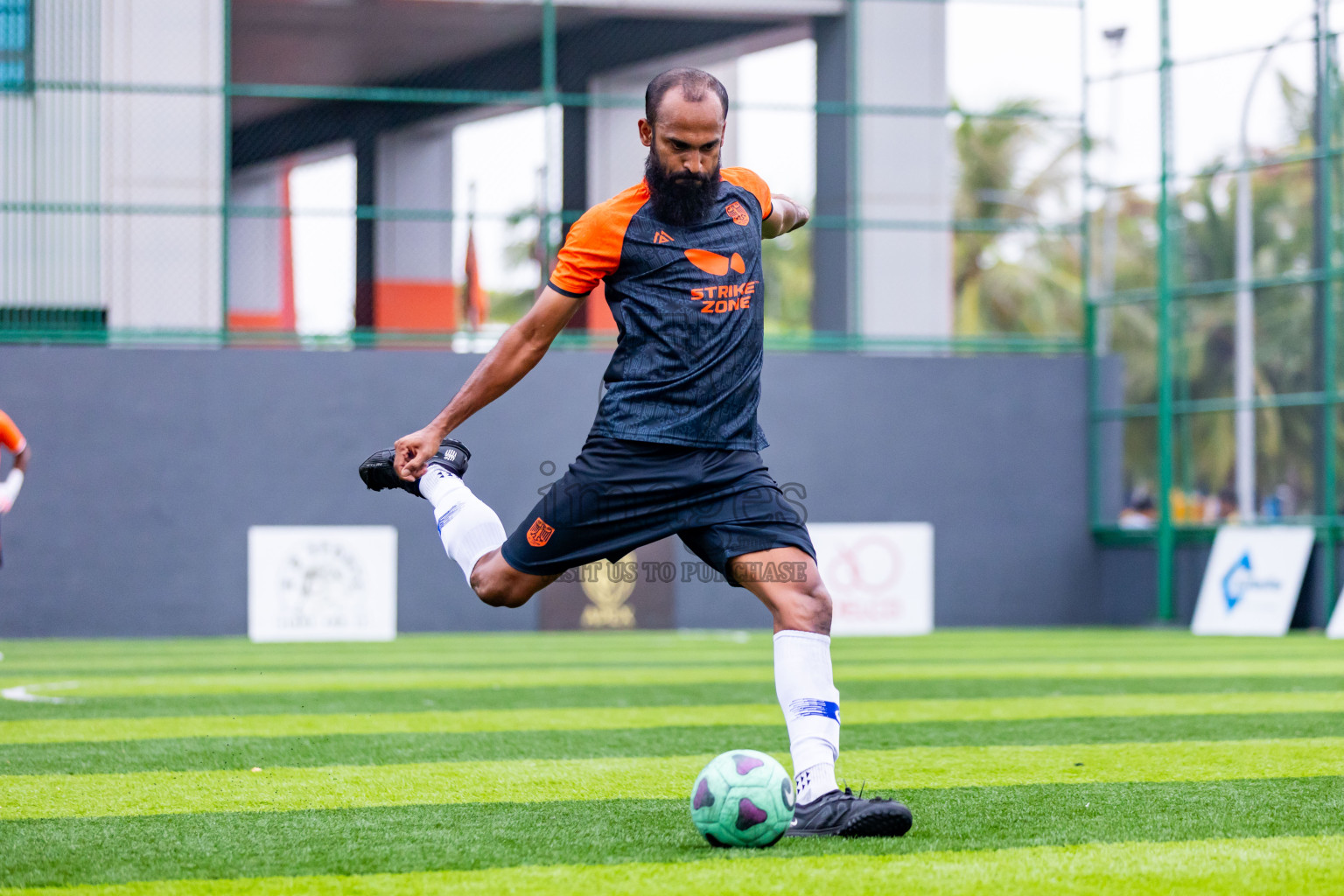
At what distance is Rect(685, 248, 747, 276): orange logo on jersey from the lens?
14.8 ft

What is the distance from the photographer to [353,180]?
22.6m

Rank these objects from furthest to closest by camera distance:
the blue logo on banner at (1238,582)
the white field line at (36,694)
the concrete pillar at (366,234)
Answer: the concrete pillar at (366,234)
the blue logo on banner at (1238,582)
the white field line at (36,694)

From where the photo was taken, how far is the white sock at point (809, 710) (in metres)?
4.41

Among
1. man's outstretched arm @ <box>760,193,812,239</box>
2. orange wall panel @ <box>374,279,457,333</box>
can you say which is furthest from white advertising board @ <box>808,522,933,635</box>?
man's outstretched arm @ <box>760,193,812,239</box>

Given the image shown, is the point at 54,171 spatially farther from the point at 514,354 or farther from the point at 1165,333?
the point at 514,354

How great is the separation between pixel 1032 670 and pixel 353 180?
1442cm

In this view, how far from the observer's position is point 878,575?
674 inches

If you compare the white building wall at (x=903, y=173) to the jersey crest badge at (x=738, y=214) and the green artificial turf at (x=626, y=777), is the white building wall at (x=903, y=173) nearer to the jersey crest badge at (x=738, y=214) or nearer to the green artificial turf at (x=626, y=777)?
the green artificial turf at (x=626, y=777)

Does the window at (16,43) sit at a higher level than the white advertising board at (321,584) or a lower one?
higher

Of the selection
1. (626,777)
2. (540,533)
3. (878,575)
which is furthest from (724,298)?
(878,575)

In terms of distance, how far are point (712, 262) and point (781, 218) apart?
0.52 m

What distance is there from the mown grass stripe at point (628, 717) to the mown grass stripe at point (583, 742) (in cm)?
22

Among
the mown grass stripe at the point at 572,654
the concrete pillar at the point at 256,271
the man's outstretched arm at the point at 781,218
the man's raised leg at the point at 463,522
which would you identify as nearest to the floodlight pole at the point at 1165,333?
the mown grass stripe at the point at 572,654

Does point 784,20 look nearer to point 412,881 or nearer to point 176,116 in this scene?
point 176,116
